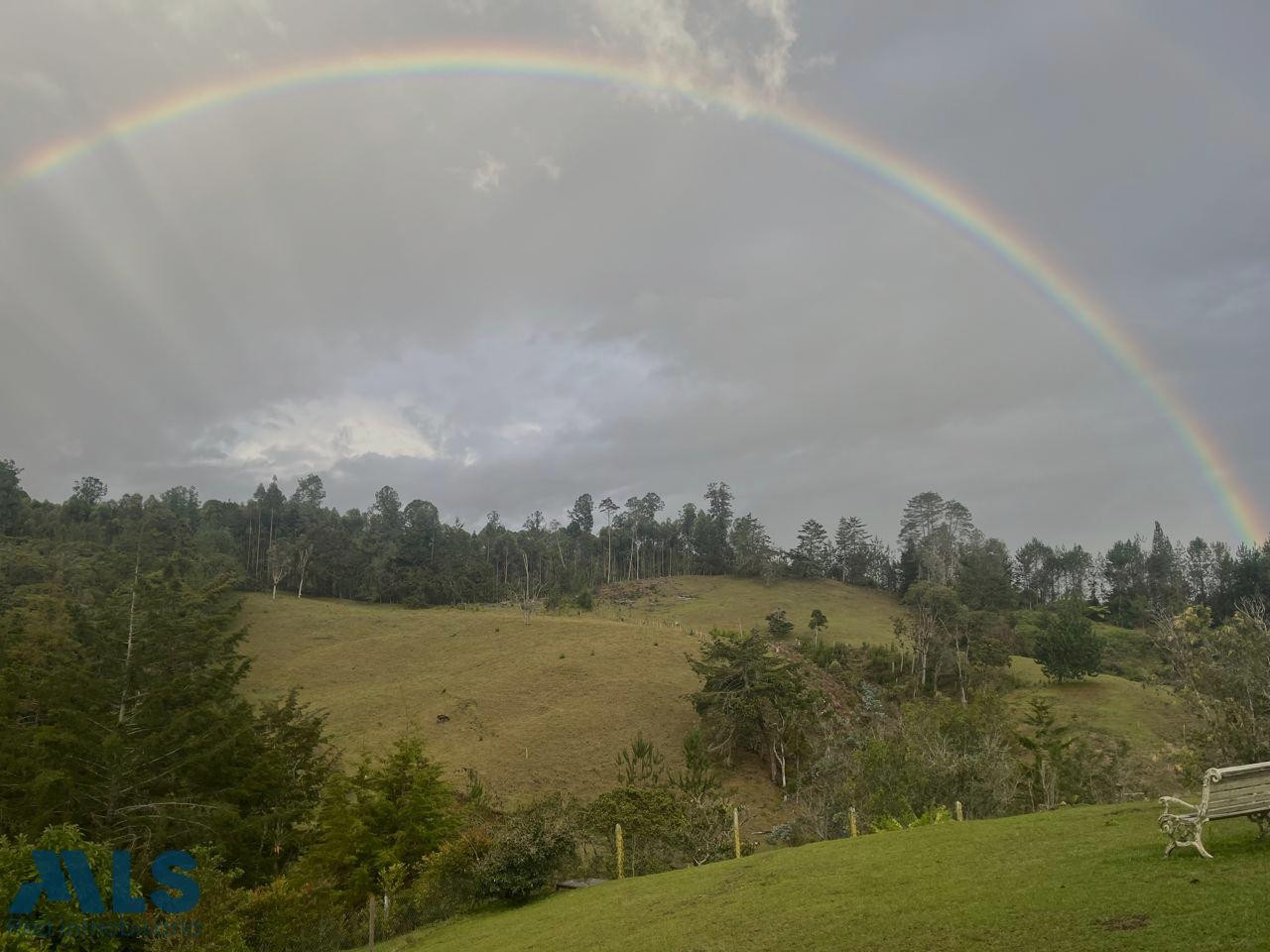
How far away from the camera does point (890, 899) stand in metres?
10.6

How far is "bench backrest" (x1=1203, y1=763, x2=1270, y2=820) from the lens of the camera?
8922mm

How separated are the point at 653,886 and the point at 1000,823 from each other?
292 inches

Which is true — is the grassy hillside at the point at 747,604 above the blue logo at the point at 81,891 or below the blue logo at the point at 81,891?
above

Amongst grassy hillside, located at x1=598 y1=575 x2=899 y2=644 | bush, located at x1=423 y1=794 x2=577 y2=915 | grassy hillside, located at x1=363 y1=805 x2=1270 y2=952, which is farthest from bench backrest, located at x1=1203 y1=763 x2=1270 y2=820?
grassy hillside, located at x1=598 y1=575 x2=899 y2=644

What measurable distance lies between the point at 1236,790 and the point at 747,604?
314ft

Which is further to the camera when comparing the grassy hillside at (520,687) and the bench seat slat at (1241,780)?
the grassy hillside at (520,687)

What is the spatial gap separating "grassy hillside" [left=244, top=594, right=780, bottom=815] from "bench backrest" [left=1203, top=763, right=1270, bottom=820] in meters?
36.5

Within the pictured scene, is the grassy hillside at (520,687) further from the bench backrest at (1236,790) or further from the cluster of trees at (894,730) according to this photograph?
Answer: the bench backrest at (1236,790)

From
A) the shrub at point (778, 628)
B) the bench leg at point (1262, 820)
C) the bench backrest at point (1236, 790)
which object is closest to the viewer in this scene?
the bench backrest at point (1236, 790)

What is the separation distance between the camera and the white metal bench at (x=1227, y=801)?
8.93m

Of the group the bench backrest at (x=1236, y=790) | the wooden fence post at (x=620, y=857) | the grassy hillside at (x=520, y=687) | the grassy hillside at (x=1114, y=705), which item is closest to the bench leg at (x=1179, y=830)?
the bench backrest at (x=1236, y=790)

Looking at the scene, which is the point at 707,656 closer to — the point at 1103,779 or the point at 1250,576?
the point at 1103,779

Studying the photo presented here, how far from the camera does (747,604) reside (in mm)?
103312

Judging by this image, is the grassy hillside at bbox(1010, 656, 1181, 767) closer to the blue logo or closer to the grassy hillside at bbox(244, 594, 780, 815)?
the grassy hillside at bbox(244, 594, 780, 815)
